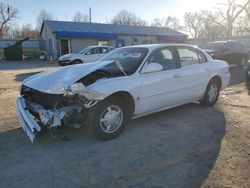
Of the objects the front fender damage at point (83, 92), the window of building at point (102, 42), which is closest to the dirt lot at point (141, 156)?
the front fender damage at point (83, 92)

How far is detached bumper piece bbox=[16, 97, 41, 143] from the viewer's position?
14.1 ft

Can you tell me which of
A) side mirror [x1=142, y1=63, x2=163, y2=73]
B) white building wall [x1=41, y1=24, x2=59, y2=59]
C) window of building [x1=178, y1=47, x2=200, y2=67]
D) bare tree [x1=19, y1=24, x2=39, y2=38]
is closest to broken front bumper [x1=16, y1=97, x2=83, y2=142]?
side mirror [x1=142, y1=63, x2=163, y2=73]

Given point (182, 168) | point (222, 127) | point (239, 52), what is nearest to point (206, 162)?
point (182, 168)

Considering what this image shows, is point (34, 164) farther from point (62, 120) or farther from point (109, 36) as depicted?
point (109, 36)

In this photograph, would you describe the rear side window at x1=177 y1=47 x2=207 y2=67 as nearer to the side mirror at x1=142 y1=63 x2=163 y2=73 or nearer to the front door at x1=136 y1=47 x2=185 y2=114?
the front door at x1=136 y1=47 x2=185 y2=114

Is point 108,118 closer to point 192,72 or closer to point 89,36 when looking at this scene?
point 192,72

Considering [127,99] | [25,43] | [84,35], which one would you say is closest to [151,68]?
[127,99]

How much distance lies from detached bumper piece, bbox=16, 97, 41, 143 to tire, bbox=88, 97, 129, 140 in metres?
0.84

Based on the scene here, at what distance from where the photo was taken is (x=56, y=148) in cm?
448

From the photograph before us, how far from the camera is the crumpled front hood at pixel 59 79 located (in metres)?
4.36

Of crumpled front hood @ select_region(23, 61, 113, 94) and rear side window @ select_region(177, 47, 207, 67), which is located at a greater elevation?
rear side window @ select_region(177, 47, 207, 67)

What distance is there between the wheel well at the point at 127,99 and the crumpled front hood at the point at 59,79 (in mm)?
585

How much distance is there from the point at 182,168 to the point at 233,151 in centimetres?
102

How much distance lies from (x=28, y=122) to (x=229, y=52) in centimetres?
1322
